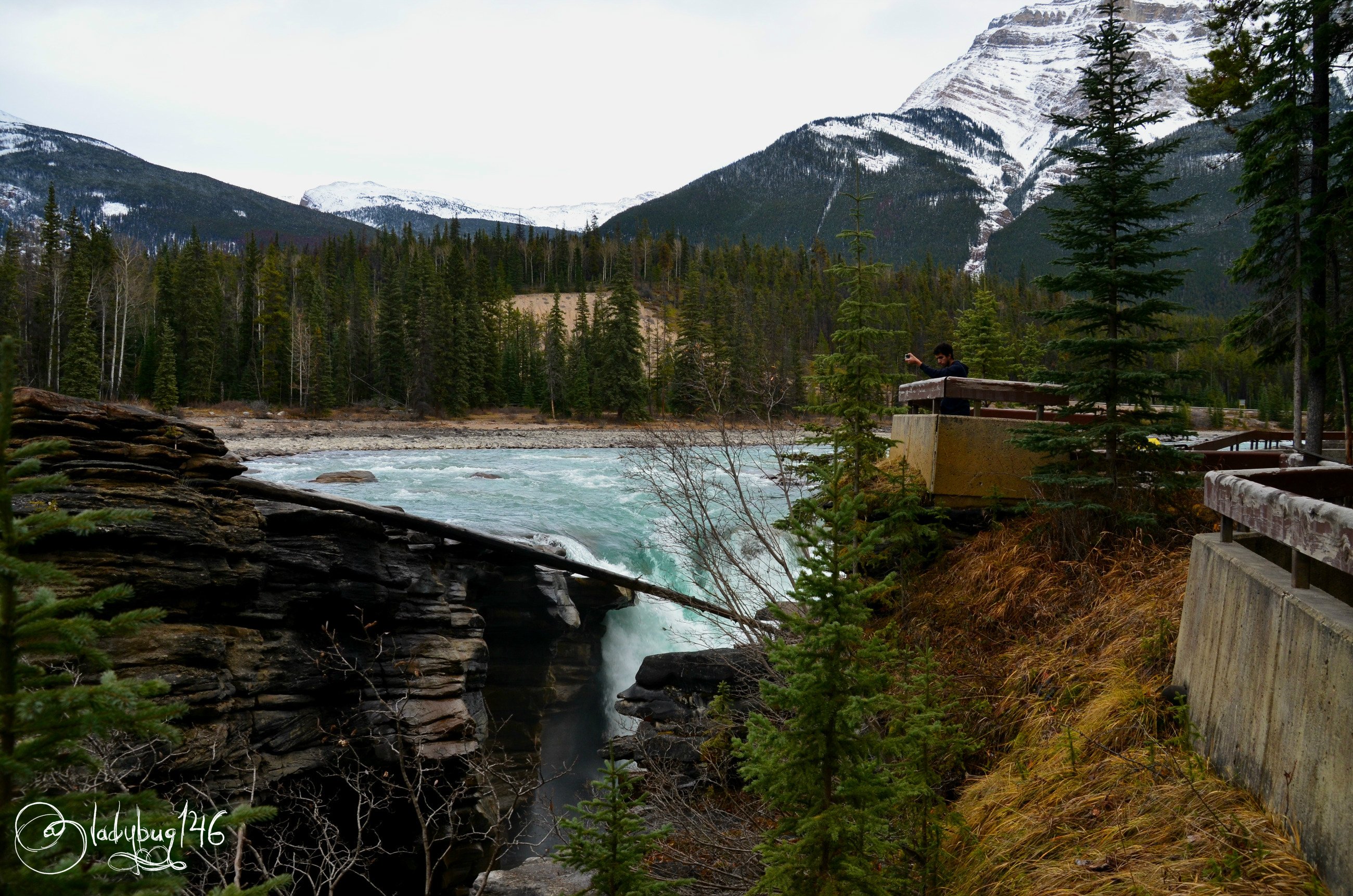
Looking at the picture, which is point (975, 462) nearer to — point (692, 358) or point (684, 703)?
point (684, 703)

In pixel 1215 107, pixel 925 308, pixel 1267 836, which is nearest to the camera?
pixel 1267 836

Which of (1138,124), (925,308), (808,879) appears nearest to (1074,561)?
(1138,124)

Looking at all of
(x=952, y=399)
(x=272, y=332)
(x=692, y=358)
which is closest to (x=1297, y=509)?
(x=952, y=399)

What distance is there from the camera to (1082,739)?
5.02 metres

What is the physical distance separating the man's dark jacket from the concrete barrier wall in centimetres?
524

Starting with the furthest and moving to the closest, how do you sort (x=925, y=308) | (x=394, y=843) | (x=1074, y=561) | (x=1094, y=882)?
1. (x=925, y=308)
2. (x=394, y=843)
3. (x=1074, y=561)
4. (x=1094, y=882)

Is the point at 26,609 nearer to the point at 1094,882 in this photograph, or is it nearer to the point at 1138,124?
the point at 1094,882

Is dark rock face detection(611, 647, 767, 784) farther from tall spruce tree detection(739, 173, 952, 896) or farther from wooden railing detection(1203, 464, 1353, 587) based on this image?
wooden railing detection(1203, 464, 1353, 587)

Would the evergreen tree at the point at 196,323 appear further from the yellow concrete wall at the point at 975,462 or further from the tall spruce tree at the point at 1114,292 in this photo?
the tall spruce tree at the point at 1114,292

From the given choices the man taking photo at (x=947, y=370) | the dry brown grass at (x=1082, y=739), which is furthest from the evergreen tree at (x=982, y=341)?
the dry brown grass at (x=1082, y=739)

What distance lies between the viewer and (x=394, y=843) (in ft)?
35.7

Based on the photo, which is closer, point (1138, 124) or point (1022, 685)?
point (1022, 685)

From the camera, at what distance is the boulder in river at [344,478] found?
26.1m

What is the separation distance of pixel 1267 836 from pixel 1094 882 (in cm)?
77
